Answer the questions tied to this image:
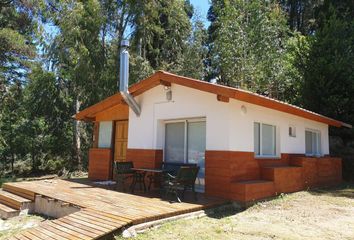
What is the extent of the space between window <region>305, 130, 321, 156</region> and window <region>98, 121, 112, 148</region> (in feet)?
24.6

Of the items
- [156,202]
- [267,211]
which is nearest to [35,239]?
[156,202]

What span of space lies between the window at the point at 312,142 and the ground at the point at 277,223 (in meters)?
4.12

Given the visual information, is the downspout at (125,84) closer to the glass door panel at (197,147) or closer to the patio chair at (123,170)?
the patio chair at (123,170)

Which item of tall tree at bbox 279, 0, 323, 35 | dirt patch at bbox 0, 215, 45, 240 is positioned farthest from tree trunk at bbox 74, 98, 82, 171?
tall tree at bbox 279, 0, 323, 35

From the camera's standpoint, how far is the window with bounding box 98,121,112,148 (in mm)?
13694

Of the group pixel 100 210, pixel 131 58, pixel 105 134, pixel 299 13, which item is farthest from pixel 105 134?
pixel 299 13

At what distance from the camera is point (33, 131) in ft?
78.3

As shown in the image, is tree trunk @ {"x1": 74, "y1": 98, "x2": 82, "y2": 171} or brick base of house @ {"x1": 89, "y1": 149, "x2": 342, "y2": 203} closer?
brick base of house @ {"x1": 89, "y1": 149, "x2": 342, "y2": 203}

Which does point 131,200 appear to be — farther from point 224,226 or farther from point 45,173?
point 45,173

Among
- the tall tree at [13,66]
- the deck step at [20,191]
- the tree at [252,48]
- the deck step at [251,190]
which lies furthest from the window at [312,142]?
the tall tree at [13,66]

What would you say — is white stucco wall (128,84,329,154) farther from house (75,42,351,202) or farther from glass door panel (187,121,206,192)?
glass door panel (187,121,206,192)

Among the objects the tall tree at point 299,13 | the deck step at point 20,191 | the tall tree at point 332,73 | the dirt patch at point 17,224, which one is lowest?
the dirt patch at point 17,224

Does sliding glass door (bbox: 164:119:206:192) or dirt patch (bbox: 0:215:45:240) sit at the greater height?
sliding glass door (bbox: 164:119:206:192)

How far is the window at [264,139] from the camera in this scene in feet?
34.5
